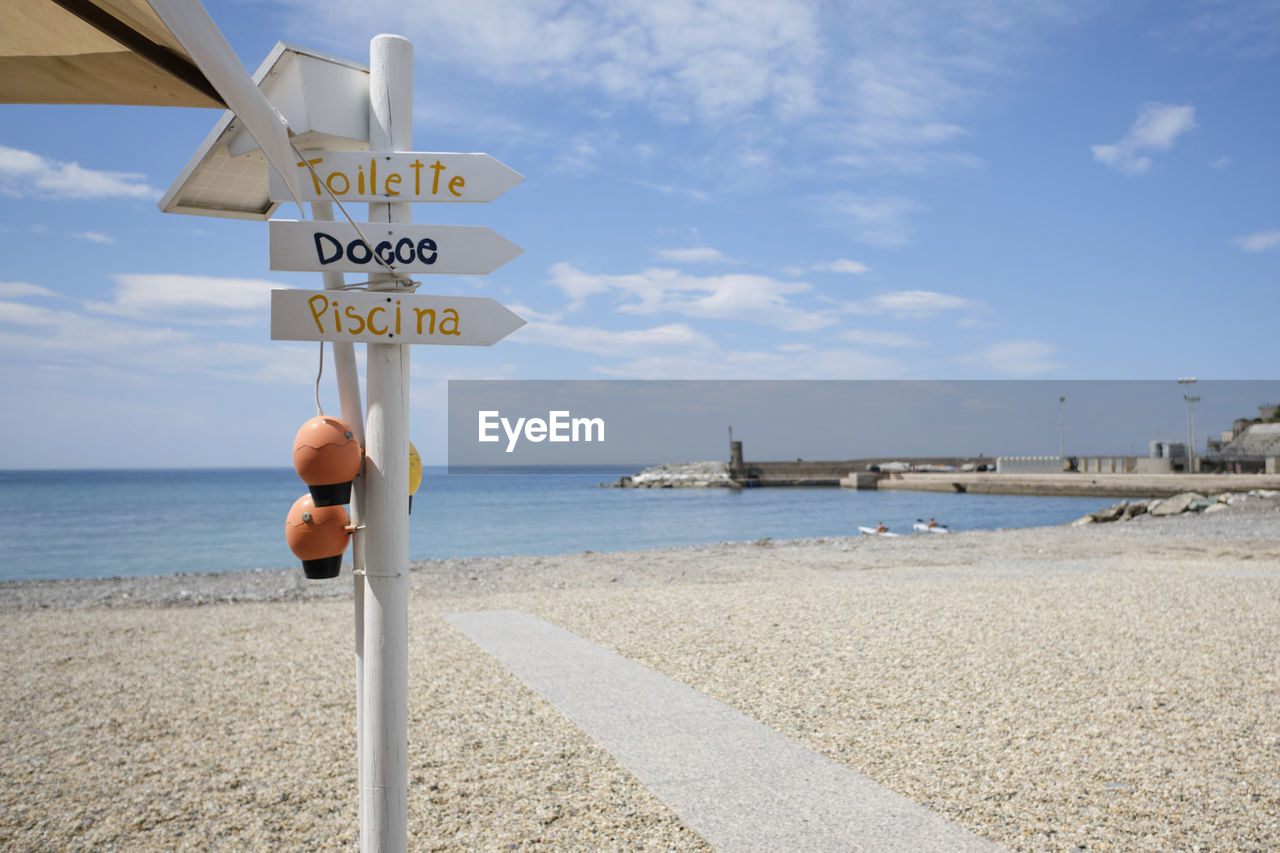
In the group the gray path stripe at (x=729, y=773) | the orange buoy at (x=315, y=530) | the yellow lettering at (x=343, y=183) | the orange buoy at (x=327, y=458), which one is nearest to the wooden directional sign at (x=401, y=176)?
the yellow lettering at (x=343, y=183)

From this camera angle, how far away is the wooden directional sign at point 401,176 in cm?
256

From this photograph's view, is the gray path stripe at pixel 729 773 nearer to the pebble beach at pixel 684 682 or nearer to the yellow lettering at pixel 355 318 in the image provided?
the pebble beach at pixel 684 682

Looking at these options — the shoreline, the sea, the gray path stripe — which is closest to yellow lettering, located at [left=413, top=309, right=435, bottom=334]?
the gray path stripe

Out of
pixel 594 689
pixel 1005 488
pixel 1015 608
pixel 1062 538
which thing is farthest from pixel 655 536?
pixel 1005 488

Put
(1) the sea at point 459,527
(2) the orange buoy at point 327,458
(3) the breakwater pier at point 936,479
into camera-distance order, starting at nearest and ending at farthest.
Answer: (2) the orange buoy at point 327,458
(1) the sea at point 459,527
(3) the breakwater pier at point 936,479

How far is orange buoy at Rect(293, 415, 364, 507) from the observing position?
241 centimetres

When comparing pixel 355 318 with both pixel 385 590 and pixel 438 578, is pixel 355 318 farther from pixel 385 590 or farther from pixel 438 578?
pixel 438 578

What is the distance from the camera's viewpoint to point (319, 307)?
2.51m

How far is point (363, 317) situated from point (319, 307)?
13 centimetres

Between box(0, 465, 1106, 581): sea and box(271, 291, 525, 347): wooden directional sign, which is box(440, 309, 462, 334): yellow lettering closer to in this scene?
box(271, 291, 525, 347): wooden directional sign

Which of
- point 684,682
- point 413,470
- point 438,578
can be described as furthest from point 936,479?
point 413,470

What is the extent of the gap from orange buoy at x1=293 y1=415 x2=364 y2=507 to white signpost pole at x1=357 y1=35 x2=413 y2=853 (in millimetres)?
95

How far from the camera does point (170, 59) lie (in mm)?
2236

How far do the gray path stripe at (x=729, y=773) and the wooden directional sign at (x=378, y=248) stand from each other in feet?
7.67
